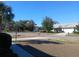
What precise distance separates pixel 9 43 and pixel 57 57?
239 centimetres

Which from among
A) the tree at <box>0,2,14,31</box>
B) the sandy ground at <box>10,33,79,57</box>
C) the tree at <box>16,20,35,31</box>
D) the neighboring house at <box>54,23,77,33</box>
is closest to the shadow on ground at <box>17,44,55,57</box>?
the sandy ground at <box>10,33,79,57</box>

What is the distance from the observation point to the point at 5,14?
679 inches

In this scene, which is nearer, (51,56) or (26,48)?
(51,56)

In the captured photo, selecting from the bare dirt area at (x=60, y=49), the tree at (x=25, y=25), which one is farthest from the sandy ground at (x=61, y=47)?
the tree at (x=25, y=25)

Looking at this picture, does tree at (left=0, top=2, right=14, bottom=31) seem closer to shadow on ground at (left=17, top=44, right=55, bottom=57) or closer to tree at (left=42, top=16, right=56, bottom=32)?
tree at (left=42, top=16, right=56, bottom=32)

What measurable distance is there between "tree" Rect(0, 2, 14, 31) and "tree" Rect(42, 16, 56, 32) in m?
1.59

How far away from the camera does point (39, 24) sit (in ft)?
54.4

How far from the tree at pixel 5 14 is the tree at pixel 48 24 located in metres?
1.59

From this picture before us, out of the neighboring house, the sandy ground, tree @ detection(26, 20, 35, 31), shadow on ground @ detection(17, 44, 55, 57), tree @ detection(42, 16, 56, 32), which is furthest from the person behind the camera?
the neighboring house

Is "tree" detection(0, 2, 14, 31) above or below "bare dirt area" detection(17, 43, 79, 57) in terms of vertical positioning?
above

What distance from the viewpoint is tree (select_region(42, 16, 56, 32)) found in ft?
54.7

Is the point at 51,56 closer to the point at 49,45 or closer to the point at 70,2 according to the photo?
the point at 49,45

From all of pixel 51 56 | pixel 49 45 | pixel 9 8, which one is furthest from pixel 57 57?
pixel 9 8

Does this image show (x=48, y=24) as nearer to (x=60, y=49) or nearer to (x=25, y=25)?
(x=25, y=25)
